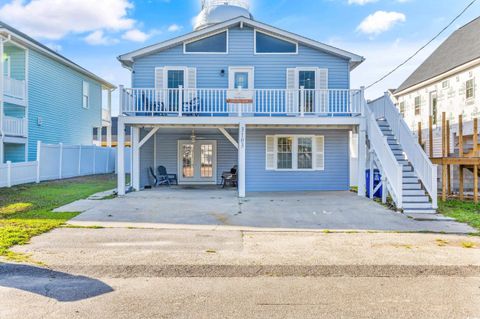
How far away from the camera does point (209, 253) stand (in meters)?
6.27

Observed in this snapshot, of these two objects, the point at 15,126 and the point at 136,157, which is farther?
the point at 15,126

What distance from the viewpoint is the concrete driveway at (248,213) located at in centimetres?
865

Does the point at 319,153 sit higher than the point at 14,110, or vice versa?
the point at 14,110

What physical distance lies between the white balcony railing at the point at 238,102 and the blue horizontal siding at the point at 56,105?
8.17 meters

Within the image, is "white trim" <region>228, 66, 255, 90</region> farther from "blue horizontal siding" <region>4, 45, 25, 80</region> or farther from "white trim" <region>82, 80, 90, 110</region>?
"white trim" <region>82, 80, 90, 110</region>

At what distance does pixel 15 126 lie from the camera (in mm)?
17609

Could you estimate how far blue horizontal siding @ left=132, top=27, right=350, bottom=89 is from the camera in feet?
50.2

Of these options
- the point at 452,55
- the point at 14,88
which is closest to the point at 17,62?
the point at 14,88

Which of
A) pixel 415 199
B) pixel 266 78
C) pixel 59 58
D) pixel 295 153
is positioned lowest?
pixel 415 199

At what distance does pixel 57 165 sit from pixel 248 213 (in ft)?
37.2

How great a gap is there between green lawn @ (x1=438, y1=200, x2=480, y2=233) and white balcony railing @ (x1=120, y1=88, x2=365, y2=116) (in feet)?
13.9

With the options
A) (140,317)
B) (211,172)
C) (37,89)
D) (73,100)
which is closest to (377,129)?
(211,172)

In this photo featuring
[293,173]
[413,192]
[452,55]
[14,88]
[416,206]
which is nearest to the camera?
[416,206]

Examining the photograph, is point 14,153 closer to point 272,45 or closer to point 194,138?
point 194,138
